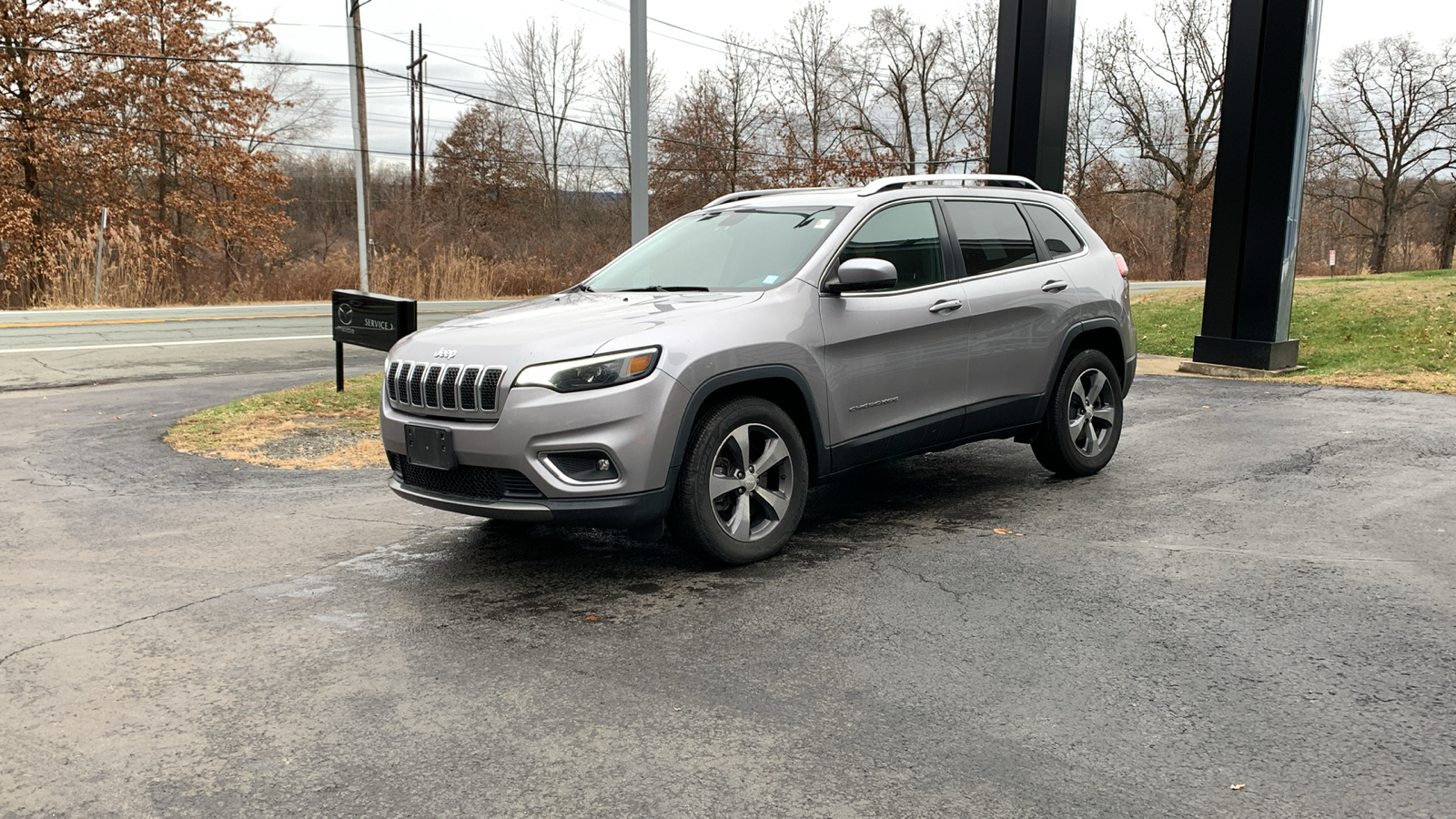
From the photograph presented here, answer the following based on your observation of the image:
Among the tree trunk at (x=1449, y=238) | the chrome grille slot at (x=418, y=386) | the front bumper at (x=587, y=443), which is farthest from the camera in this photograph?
the tree trunk at (x=1449, y=238)

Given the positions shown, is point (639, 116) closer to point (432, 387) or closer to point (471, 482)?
point (432, 387)

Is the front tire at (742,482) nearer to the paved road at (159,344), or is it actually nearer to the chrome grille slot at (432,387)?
the chrome grille slot at (432,387)

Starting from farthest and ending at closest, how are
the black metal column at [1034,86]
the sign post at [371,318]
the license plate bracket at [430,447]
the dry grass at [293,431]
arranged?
the black metal column at [1034,86], the sign post at [371,318], the dry grass at [293,431], the license plate bracket at [430,447]

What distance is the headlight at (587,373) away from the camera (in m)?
4.76

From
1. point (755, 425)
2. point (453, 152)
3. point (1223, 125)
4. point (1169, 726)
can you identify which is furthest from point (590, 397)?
point (453, 152)

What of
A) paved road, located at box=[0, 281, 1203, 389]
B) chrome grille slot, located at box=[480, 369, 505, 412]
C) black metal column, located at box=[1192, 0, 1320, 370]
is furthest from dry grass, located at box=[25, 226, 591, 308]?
A: chrome grille slot, located at box=[480, 369, 505, 412]

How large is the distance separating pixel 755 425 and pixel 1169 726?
237cm

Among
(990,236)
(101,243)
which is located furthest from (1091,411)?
(101,243)

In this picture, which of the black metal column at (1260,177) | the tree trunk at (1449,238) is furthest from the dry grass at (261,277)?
the tree trunk at (1449,238)

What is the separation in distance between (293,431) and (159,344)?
9.55m

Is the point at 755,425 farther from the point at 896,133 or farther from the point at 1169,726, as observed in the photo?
the point at 896,133

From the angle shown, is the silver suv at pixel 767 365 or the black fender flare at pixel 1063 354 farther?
the black fender flare at pixel 1063 354

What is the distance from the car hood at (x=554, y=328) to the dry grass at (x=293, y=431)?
2997 mm

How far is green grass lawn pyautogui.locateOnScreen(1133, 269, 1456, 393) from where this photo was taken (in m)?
12.3
